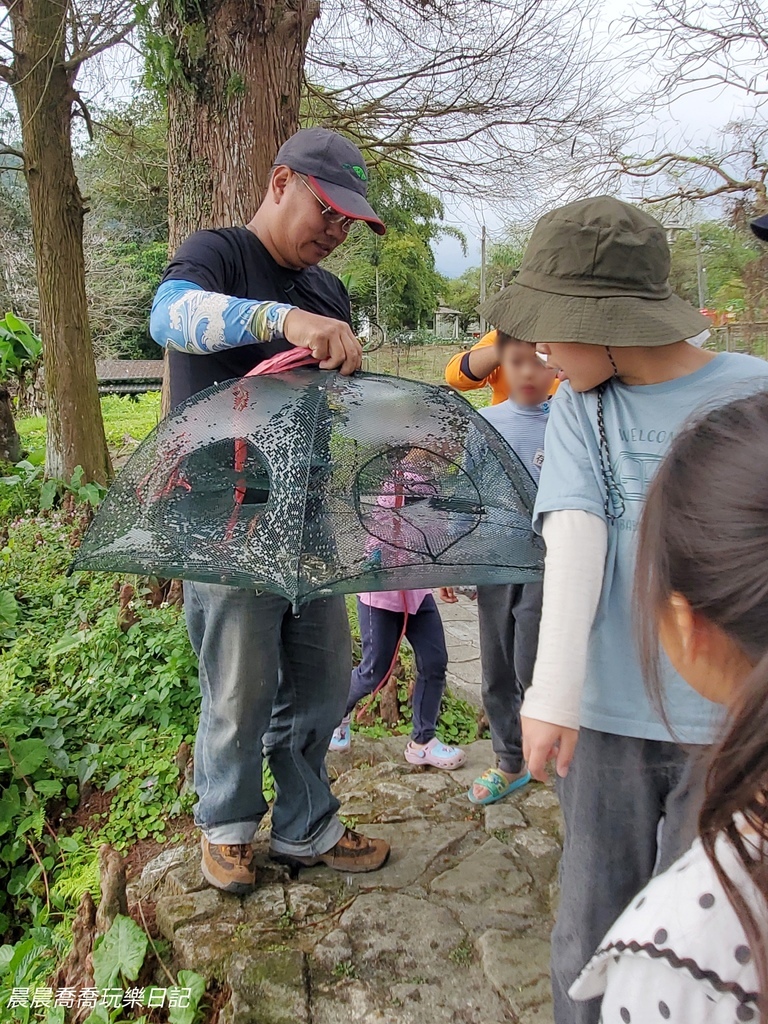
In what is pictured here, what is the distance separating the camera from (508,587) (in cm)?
224

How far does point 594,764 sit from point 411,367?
55.1ft

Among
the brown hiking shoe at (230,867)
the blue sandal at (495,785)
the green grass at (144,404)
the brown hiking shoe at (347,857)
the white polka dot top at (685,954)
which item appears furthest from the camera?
the green grass at (144,404)

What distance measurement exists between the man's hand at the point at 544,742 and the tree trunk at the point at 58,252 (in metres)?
6.30

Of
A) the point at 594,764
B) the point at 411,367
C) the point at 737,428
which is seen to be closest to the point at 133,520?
the point at 594,764

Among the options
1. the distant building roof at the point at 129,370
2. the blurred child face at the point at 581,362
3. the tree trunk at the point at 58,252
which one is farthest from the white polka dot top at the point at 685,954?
the distant building roof at the point at 129,370

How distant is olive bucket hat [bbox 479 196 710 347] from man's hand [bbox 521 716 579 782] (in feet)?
2.20

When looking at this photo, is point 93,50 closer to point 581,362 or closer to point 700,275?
point 581,362

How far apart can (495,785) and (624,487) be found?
1.54 m

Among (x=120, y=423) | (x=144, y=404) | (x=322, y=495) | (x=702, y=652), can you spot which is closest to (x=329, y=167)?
(x=322, y=495)

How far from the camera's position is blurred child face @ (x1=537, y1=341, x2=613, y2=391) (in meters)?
1.35

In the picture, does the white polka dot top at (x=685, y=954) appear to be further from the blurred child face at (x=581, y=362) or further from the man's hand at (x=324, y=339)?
the man's hand at (x=324, y=339)

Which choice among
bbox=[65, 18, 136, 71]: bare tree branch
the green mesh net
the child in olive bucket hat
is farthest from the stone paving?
bbox=[65, 18, 136, 71]: bare tree branch

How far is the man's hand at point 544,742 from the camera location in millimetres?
1240

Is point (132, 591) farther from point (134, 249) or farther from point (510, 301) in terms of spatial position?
point (134, 249)
